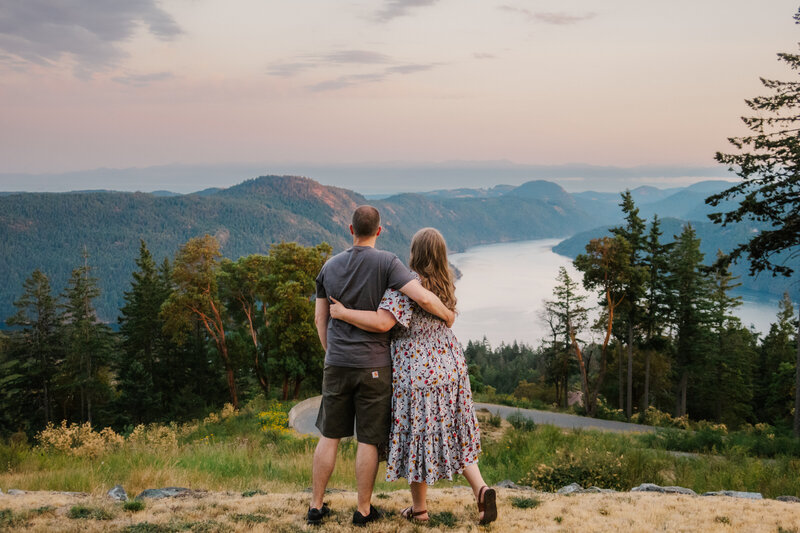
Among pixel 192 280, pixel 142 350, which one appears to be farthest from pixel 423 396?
pixel 142 350

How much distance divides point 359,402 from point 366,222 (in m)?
1.22

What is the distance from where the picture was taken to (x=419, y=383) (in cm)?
355

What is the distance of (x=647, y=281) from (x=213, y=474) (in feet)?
77.6

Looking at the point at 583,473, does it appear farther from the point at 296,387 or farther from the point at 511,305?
the point at 511,305

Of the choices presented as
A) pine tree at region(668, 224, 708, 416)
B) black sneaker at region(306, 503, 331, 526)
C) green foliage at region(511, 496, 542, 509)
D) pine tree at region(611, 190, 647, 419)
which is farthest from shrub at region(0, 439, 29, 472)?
pine tree at region(668, 224, 708, 416)

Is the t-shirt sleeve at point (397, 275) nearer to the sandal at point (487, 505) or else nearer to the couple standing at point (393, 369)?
the couple standing at point (393, 369)

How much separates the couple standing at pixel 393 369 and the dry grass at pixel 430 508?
8.4 inches

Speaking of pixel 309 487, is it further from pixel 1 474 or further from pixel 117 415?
pixel 117 415

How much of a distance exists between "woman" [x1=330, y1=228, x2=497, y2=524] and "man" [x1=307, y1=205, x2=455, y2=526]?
9 centimetres

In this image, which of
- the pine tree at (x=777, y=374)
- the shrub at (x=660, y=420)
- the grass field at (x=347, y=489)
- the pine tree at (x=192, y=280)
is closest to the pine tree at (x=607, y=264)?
the shrub at (x=660, y=420)

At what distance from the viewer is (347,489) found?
16.8 ft

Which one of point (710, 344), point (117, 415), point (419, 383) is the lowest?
point (117, 415)

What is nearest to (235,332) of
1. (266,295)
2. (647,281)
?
(266,295)

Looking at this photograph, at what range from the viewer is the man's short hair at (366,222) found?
11.5ft
